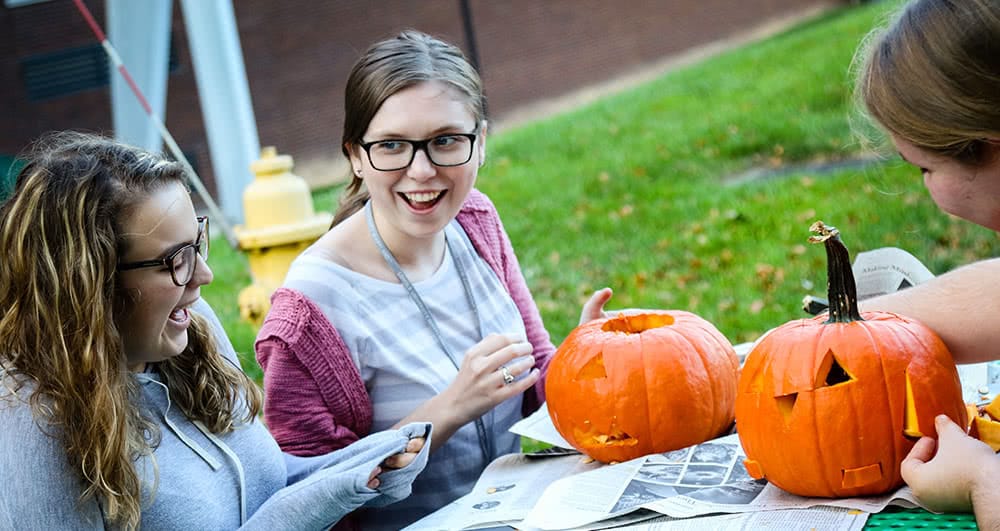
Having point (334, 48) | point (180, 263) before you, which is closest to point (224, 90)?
point (180, 263)

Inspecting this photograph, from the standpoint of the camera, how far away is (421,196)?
2.56 metres

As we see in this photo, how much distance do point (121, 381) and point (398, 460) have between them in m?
0.58

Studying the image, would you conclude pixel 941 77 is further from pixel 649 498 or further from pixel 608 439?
pixel 608 439

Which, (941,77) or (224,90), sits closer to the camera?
(941,77)

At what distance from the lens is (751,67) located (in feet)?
38.0

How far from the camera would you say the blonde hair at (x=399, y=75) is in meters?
2.55

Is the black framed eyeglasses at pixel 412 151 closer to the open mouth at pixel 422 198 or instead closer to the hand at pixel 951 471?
the open mouth at pixel 422 198

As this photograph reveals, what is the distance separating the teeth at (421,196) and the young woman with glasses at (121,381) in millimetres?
542

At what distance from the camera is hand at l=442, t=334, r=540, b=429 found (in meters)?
2.38

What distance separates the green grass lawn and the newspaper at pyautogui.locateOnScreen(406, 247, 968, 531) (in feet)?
6.84

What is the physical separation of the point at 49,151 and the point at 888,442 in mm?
1606

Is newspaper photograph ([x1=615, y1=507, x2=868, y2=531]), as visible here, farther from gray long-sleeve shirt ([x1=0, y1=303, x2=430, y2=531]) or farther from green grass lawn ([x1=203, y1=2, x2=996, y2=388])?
green grass lawn ([x1=203, y1=2, x2=996, y2=388])

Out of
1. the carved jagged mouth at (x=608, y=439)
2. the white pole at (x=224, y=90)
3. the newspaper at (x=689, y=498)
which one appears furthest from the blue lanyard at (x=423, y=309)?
the white pole at (x=224, y=90)

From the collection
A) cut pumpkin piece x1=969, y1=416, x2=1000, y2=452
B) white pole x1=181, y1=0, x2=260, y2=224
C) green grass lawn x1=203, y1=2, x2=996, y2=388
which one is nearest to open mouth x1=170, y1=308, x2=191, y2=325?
cut pumpkin piece x1=969, y1=416, x2=1000, y2=452
